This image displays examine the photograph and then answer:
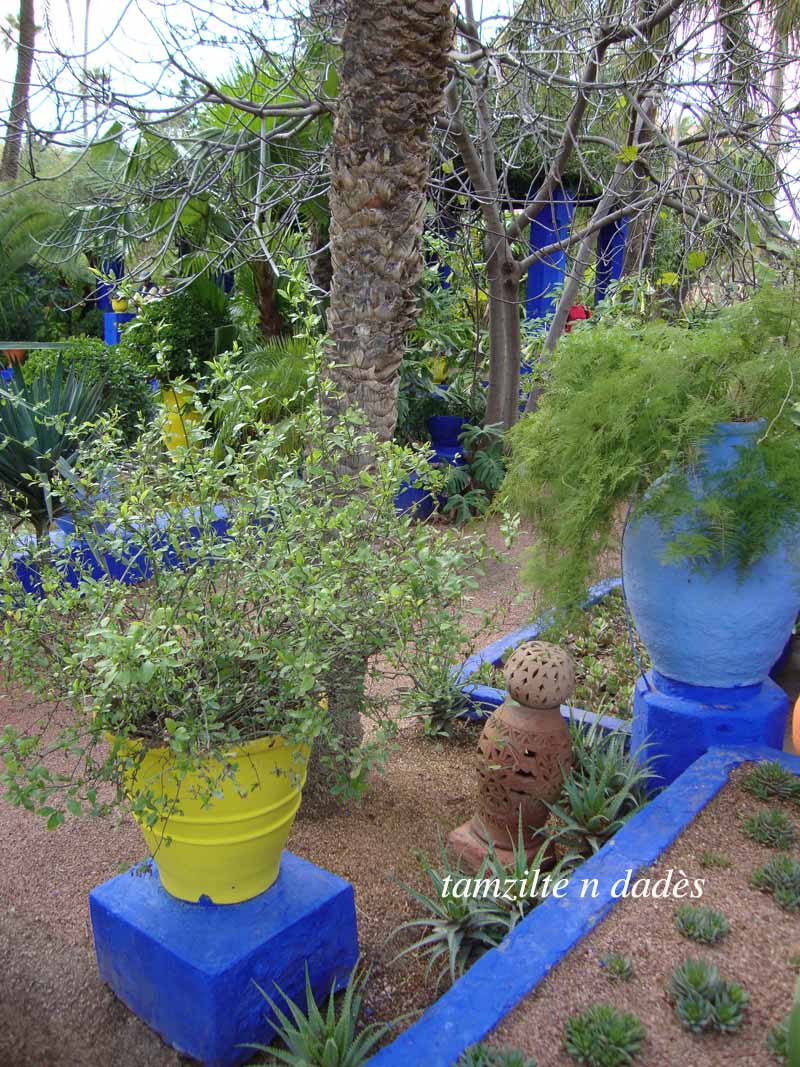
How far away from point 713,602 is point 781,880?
93 cm

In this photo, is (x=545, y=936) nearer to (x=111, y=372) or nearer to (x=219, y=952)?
(x=219, y=952)

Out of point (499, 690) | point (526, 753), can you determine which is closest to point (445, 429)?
point (499, 690)

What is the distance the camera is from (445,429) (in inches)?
318

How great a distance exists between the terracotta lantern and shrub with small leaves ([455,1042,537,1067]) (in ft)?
3.20

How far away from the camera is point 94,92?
403 centimetres

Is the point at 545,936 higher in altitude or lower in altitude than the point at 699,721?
lower

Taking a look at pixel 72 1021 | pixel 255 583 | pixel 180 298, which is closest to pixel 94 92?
pixel 255 583

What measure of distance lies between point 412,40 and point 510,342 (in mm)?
4756

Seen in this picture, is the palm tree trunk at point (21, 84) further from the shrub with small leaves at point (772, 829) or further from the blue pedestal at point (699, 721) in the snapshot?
the shrub with small leaves at point (772, 829)

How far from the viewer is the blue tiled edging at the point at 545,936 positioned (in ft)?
5.81

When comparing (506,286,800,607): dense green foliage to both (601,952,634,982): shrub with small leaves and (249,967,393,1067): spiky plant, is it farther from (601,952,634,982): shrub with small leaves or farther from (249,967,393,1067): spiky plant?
(249,967,393,1067): spiky plant

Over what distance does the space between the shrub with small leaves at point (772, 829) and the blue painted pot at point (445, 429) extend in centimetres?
574

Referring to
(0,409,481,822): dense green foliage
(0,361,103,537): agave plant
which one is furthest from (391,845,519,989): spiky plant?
(0,361,103,537): agave plant

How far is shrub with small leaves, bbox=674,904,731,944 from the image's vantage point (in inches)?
80.6
